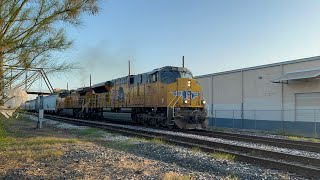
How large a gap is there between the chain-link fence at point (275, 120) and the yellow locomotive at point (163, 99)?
627cm

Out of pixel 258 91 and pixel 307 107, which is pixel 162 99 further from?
pixel 258 91

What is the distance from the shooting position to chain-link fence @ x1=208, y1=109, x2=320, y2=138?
2195 centimetres

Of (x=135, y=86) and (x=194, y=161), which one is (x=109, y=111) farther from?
(x=194, y=161)

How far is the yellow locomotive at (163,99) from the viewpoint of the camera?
19.6 meters

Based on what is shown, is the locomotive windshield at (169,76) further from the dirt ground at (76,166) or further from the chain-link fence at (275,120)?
the dirt ground at (76,166)

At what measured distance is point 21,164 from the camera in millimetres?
8156

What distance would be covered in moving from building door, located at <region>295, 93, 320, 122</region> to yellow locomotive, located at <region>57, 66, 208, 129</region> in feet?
24.7

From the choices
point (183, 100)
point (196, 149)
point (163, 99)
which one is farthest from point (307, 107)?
point (196, 149)

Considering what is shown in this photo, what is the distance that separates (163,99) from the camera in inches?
789

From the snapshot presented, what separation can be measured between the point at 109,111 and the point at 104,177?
21759 mm

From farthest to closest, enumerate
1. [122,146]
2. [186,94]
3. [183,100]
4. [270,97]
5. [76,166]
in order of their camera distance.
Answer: [270,97], [186,94], [183,100], [122,146], [76,166]

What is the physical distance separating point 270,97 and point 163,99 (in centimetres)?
1079

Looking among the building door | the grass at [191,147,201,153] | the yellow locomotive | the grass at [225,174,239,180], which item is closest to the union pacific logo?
the yellow locomotive

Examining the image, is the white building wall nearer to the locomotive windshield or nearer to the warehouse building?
the warehouse building
